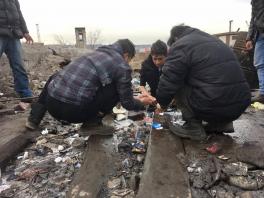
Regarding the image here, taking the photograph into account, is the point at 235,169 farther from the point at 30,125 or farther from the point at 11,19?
the point at 11,19

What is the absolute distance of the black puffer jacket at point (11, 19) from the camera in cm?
514

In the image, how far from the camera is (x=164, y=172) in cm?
292

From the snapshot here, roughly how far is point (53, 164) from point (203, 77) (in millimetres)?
1851

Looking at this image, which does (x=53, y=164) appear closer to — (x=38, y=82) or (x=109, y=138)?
(x=109, y=138)

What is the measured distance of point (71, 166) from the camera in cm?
339

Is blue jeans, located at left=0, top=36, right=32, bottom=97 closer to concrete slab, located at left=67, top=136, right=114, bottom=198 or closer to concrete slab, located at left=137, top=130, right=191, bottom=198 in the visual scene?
concrete slab, located at left=67, top=136, right=114, bottom=198

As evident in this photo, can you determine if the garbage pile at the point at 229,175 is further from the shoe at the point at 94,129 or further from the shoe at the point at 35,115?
the shoe at the point at 35,115

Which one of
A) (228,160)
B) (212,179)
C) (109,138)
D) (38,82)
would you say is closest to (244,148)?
(228,160)

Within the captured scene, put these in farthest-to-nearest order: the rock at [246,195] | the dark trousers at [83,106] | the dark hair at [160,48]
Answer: the dark hair at [160,48]
the dark trousers at [83,106]
the rock at [246,195]

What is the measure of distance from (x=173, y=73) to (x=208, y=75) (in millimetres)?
363

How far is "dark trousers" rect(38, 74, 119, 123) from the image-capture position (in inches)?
144

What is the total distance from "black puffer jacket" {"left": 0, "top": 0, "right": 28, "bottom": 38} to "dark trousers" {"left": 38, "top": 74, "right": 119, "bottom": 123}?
192cm

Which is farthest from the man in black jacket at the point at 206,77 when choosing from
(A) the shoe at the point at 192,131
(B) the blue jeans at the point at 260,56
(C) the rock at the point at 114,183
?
(B) the blue jeans at the point at 260,56

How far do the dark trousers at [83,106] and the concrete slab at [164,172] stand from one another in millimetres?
697
